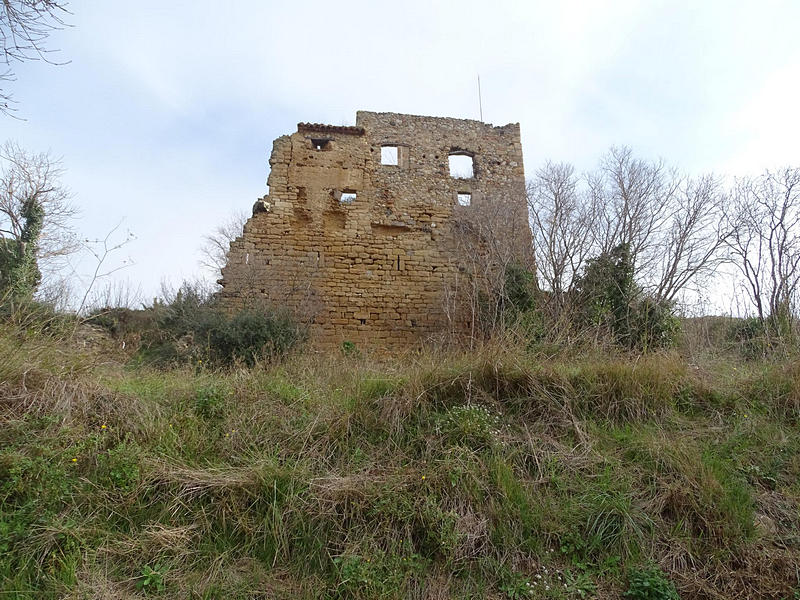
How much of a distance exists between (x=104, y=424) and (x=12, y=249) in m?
9.99

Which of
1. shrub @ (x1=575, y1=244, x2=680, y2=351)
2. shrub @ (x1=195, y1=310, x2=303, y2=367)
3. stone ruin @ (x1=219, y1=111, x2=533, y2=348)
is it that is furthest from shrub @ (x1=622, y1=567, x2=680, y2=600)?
stone ruin @ (x1=219, y1=111, x2=533, y2=348)

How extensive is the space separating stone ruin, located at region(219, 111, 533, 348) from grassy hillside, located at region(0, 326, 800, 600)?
5.67 meters

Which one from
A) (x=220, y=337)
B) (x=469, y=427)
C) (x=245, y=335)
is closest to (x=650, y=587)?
(x=469, y=427)

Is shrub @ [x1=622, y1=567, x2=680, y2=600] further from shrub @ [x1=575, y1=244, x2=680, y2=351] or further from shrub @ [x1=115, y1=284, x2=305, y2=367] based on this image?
shrub @ [x1=115, y1=284, x2=305, y2=367]

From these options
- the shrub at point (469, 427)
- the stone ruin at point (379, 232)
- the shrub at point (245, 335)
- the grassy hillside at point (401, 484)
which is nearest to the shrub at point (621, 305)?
the stone ruin at point (379, 232)

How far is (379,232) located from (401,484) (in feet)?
28.1

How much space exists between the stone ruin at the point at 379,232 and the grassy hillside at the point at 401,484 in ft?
18.6

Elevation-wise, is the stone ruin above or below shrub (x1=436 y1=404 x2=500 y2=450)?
above

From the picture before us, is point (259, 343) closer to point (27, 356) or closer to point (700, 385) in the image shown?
point (27, 356)

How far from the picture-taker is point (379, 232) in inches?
453

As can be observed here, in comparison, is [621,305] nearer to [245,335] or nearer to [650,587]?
[650,587]

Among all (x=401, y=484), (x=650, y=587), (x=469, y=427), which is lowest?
(x=650, y=587)

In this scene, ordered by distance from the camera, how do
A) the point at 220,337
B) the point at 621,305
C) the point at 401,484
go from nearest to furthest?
the point at 401,484 < the point at 220,337 < the point at 621,305

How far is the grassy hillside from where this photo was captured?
2.98m
